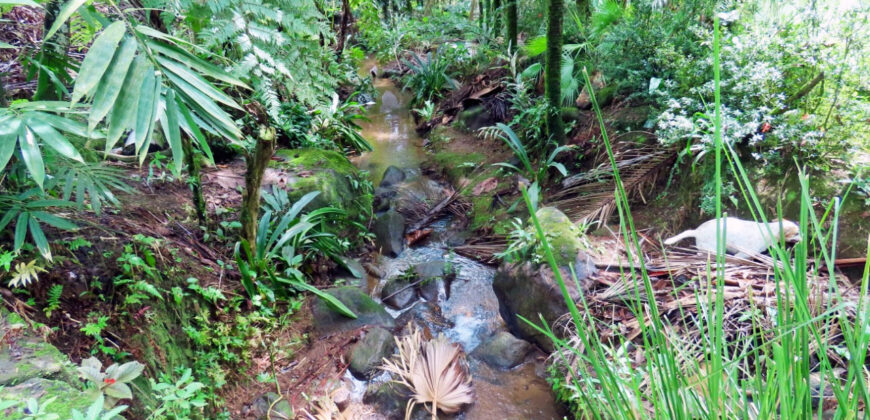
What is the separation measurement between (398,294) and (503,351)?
996 mm

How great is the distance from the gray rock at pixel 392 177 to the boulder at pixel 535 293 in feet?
7.55

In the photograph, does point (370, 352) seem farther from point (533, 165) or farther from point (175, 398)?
point (533, 165)

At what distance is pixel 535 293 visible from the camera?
3.03m

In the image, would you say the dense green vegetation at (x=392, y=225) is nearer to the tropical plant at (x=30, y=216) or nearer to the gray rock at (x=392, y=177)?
the tropical plant at (x=30, y=216)

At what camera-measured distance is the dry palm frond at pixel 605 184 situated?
3.55 m

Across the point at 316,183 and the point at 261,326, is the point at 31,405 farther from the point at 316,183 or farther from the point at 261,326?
the point at 316,183

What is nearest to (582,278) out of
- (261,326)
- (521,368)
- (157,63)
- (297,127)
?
(521,368)

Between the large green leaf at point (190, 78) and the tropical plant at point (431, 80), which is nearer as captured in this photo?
the large green leaf at point (190, 78)

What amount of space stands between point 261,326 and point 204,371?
20.8 inches

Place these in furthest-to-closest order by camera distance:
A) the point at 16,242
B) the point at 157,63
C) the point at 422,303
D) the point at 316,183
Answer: the point at 316,183 → the point at 422,303 → the point at 16,242 → the point at 157,63

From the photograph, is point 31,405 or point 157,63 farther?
point 157,63

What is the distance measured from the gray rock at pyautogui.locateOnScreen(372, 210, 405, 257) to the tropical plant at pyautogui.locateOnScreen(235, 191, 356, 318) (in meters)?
0.79

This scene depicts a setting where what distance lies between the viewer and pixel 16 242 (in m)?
1.67

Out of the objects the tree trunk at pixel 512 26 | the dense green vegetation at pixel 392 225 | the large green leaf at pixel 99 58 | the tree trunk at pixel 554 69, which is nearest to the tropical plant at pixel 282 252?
the dense green vegetation at pixel 392 225
